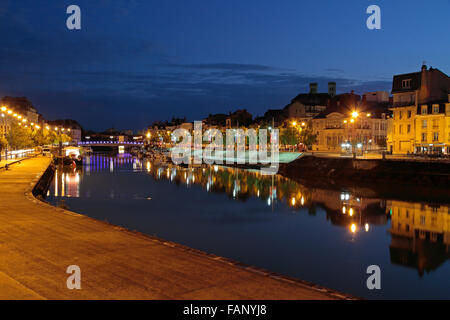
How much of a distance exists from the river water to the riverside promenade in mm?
5945

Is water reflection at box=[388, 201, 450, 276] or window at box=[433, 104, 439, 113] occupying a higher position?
window at box=[433, 104, 439, 113]

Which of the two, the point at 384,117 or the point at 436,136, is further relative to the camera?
the point at 384,117

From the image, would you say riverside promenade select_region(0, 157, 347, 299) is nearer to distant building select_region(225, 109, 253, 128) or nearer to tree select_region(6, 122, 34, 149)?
tree select_region(6, 122, 34, 149)

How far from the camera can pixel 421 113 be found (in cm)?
6034

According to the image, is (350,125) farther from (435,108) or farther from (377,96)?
(435,108)

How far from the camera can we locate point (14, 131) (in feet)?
230

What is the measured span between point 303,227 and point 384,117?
221 ft

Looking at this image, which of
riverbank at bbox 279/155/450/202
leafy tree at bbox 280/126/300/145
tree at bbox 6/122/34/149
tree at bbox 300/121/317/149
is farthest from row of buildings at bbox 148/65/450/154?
tree at bbox 6/122/34/149

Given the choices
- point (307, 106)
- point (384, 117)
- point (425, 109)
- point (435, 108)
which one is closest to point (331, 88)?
point (307, 106)

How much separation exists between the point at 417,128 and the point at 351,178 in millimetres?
15965

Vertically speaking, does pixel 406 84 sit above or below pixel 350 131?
above

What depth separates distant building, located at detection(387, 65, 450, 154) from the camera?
57656mm

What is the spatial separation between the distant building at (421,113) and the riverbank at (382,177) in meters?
12.4
